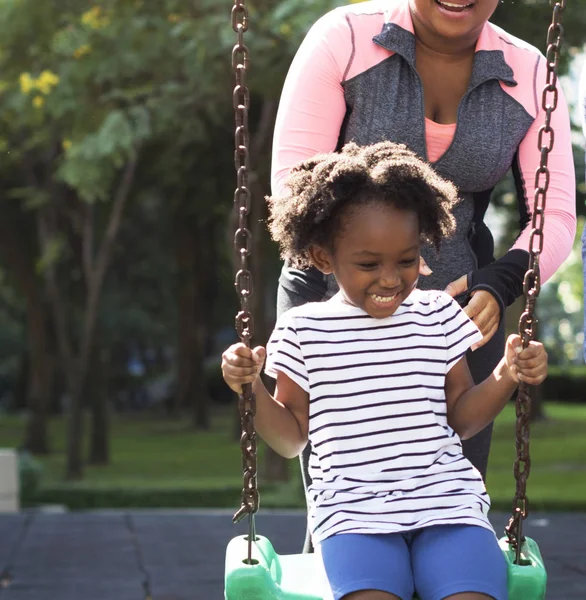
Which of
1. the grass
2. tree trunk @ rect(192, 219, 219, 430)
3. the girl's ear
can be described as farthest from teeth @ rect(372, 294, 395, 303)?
tree trunk @ rect(192, 219, 219, 430)

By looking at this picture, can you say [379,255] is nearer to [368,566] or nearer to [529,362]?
[529,362]

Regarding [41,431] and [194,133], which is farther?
[41,431]

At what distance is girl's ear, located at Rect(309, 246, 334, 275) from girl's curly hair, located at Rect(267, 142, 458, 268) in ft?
0.05

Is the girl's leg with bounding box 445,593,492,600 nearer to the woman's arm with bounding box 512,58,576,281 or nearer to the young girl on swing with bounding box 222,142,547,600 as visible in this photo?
the young girl on swing with bounding box 222,142,547,600

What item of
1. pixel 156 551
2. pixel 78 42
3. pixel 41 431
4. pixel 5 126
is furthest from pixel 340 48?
pixel 41 431

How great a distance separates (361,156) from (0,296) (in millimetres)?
25789

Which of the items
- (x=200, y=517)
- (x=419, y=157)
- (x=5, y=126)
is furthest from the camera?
(x=5, y=126)

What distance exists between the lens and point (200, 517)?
27.9 feet

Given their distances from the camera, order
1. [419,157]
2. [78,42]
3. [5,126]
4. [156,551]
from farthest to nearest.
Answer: [5,126] → [78,42] → [156,551] → [419,157]

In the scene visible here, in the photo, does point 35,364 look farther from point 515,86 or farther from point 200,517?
point 515,86

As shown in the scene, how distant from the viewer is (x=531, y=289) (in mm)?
2783

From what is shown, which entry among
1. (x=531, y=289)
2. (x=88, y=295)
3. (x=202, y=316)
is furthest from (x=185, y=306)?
(x=531, y=289)

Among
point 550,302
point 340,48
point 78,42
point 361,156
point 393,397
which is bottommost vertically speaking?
point 550,302

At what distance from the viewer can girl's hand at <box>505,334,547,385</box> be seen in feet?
8.81
